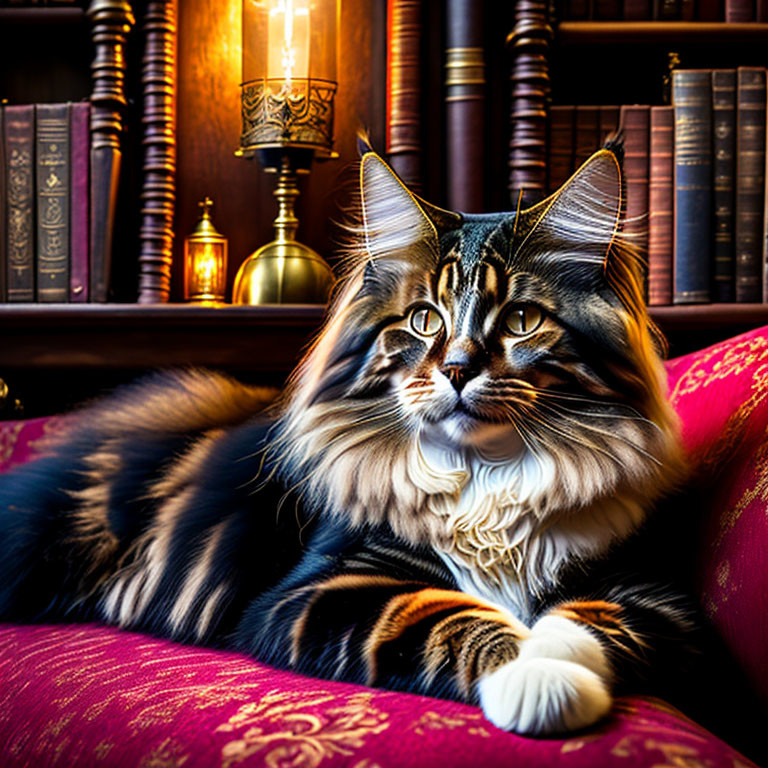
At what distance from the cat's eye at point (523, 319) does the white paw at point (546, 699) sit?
34 centimetres

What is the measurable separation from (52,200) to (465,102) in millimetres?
820

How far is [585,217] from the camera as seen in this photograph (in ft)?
3.18

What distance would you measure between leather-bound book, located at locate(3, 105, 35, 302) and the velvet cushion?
1.26 metres

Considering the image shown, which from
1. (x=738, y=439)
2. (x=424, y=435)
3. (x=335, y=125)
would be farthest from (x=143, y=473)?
(x=335, y=125)

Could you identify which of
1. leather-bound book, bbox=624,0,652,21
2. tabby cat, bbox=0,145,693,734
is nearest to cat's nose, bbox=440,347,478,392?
tabby cat, bbox=0,145,693,734

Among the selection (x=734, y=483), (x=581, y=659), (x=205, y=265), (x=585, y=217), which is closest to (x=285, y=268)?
(x=205, y=265)

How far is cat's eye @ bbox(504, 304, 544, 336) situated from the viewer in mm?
932

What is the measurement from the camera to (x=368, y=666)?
833 mm

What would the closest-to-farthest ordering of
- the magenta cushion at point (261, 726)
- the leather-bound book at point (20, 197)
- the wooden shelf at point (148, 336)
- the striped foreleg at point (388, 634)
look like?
the magenta cushion at point (261, 726) → the striped foreleg at point (388, 634) → the wooden shelf at point (148, 336) → the leather-bound book at point (20, 197)

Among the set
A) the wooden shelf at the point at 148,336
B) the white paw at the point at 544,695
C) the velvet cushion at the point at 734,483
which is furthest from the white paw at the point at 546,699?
the wooden shelf at the point at 148,336

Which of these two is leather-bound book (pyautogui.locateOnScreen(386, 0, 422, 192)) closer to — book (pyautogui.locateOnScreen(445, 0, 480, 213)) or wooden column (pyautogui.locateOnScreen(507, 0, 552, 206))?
book (pyautogui.locateOnScreen(445, 0, 480, 213))

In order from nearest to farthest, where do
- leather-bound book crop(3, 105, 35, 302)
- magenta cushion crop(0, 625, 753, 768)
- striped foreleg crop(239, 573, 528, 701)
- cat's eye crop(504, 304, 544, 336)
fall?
magenta cushion crop(0, 625, 753, 768) < striped foreleg crop(239, 573, 528, 701) < cat's eye crop(504, 304, 544, 336) < leather-bound book crop(3, 105, 35, 302)

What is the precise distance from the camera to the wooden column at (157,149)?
1.83m

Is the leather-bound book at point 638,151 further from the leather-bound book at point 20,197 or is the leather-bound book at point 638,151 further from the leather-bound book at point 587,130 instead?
the leather-bound book at point 20,197
